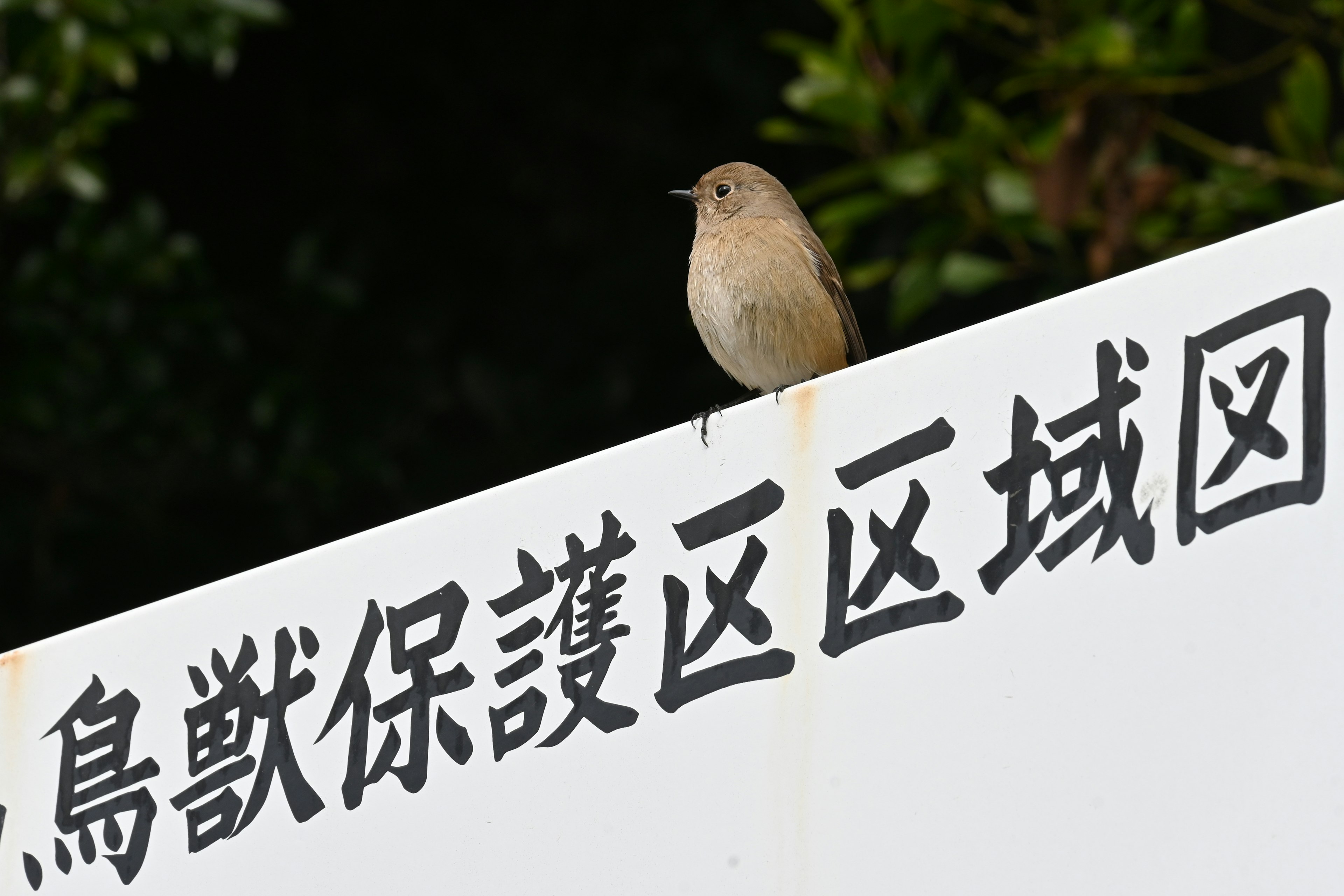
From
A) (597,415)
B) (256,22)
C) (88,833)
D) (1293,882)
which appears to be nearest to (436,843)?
(88,833)

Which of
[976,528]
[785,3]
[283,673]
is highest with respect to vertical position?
[785,3]

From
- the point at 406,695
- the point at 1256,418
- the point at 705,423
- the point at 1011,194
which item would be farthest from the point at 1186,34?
the point at 406,695

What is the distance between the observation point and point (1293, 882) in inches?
66.7

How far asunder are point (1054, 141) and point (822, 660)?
2522 mm

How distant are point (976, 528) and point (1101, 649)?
0.27 metres

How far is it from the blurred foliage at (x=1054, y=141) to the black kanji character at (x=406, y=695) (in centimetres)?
212

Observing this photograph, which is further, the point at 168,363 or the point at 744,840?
the point at 168,363

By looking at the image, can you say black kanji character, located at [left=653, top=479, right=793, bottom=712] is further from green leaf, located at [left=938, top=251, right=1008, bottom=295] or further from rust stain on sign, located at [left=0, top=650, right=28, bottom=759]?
green leaf, located at [left=938, top=251, right=1008, bottom=295]

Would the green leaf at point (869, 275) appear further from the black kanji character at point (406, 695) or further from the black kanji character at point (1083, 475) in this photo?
the black kanji character at point (1083, 475)

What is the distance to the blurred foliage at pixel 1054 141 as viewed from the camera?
412 cm

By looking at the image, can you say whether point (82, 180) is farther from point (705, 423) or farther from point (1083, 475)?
point (1083, 475)

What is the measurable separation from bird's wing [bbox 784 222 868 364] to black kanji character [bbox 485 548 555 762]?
77.1 inches

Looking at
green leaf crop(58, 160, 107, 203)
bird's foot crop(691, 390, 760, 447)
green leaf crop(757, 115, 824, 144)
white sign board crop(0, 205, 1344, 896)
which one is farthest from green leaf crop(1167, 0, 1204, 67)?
green leaf crop(58, 160, 107, 203)

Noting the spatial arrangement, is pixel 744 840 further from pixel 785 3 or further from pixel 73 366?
pixel 785 3
